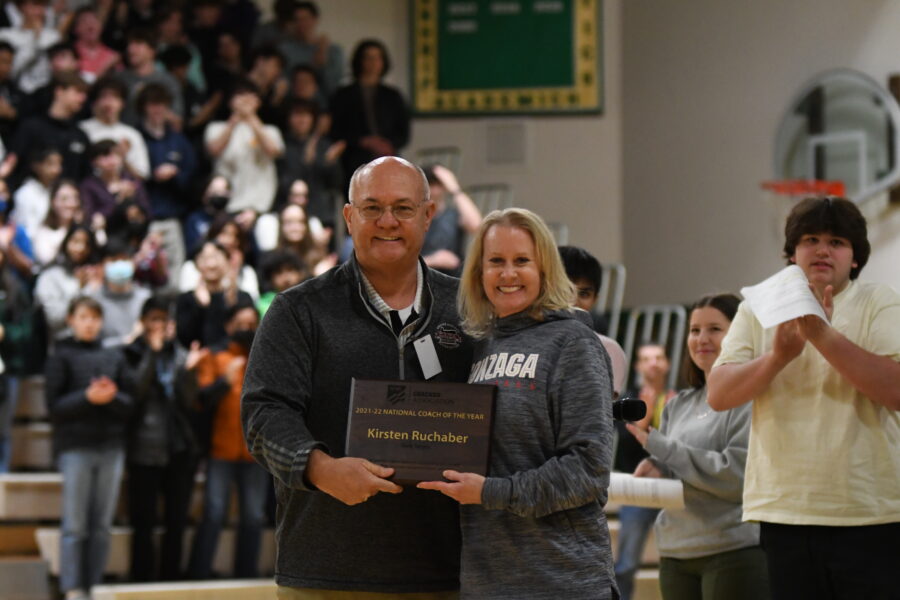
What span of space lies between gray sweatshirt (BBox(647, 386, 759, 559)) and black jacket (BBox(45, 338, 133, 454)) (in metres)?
4.04

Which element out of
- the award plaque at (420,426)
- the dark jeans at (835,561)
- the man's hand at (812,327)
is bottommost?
the dark jeans at (835,561)

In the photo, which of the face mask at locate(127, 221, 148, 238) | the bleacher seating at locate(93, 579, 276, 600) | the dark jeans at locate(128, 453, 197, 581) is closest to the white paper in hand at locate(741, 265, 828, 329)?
the bleacher seating at locate(93, 579, 276, 600)

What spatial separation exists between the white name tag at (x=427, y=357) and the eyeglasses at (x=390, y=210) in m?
0.28

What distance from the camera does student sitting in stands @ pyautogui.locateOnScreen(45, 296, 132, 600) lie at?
6781mm

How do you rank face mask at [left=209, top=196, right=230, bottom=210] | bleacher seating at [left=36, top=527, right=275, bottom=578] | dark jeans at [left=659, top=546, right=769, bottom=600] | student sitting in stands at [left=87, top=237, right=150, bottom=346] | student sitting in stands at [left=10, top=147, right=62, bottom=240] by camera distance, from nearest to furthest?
1. dark jeans at [left=659, top=546, right=769, bottom=600]
2. bleacher seating at [left=36, top=527, right=275, bottom=578]
3. student sitting in stands at [left=87, top=237, right=150, bottom=346]
4. student sitting in stands at [left=10, top=147, right=62, bottom=240]
5. face mask at [left=209, top=196, right=230, bottom=210]

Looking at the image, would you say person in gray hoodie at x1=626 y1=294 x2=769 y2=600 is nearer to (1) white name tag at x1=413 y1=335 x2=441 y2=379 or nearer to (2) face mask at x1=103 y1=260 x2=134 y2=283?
(1) white name tag at x1=413 y1=335 x2=441 y2=379

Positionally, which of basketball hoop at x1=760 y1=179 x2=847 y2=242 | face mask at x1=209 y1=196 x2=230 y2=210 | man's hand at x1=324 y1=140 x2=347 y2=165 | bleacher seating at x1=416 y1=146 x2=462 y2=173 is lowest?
face mask at x1=209 y1=196 x2=230 y2=210

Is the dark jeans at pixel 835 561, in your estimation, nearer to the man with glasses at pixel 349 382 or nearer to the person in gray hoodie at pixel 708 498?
the person in gray hoodie at pixel 708 498

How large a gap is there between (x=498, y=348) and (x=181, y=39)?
8.01m

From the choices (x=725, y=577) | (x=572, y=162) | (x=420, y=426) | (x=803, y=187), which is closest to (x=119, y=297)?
(x=725, y=577)

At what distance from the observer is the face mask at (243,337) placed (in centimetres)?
719

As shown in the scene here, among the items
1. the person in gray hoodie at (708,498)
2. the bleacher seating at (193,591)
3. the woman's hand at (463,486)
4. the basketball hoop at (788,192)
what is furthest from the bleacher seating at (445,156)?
the woman's hand at (463,486)

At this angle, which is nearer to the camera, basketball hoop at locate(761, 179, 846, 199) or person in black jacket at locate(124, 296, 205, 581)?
person in black jacket at locate(124, 296, 205, 581)

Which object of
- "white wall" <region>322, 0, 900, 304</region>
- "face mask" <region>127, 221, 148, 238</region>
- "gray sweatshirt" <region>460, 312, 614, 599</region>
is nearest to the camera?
"gray sweatshirt" <region>460, 312, 614, 599</region>
